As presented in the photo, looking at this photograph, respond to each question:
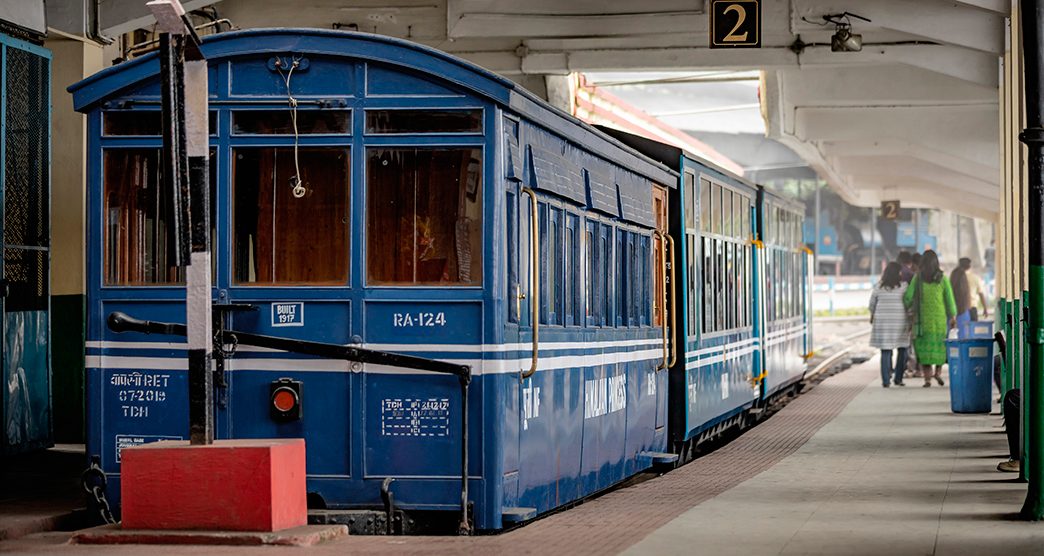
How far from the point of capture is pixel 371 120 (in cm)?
900

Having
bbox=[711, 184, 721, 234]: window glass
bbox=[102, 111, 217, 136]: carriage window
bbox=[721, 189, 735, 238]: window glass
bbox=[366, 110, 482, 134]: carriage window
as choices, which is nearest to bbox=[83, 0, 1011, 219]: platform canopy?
bbox=[721, 189, 735, 238]: window glass

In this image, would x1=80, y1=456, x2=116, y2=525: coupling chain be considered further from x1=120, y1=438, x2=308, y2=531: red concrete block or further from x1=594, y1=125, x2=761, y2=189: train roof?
x1=594, y1=125, x2=761, y2=189: train roof

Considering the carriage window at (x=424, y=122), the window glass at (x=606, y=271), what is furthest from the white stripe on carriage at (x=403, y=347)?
the window glass at (x=606, y=271)

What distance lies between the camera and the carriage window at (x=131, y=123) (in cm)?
922

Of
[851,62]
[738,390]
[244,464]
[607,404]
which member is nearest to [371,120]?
[244,464]

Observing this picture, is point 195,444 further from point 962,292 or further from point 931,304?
point 962,292

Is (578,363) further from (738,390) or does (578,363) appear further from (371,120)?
(738,390)

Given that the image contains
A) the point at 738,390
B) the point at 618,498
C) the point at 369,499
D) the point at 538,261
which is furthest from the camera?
the point at 738,390

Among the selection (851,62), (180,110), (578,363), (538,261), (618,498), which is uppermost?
(851,62)

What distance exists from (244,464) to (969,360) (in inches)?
515

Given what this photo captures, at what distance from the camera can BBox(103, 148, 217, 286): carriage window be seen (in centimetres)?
922

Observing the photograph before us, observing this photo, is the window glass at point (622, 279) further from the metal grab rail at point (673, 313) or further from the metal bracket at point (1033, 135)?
the metal bracket at point (1033, 135)

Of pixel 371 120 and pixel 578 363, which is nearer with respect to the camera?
pixel 371 120

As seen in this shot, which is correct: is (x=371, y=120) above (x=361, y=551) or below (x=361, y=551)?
above
